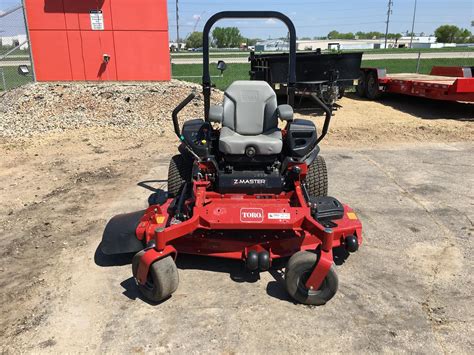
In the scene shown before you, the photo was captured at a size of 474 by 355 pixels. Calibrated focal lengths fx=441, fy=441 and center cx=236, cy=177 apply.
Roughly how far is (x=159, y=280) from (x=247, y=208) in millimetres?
813

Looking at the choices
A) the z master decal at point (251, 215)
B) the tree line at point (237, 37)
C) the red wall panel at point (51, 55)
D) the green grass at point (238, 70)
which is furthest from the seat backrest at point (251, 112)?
the tree line at point (237, 37)

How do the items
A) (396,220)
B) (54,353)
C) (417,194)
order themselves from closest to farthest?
(54,353)
(396,220)
(417,194)

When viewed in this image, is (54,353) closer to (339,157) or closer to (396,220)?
(396,220)

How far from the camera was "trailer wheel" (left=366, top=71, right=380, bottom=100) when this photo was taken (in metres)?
12.1

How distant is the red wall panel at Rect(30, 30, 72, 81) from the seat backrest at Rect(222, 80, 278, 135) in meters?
8.27

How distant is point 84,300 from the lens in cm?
314

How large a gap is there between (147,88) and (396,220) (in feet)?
25.4

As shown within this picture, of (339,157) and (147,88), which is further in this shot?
(147,88)

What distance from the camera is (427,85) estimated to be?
9.77 m

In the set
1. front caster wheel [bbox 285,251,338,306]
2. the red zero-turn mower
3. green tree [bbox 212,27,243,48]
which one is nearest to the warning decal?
the red zero-turn mower

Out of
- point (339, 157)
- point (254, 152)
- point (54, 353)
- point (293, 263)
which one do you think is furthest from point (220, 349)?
point (339, 157)

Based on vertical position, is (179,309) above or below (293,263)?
below

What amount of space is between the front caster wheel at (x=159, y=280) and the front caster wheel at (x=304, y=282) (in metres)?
0.80

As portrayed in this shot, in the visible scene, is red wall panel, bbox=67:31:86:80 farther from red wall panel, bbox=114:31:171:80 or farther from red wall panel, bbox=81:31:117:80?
red wall panel, bbox=114:31:171:80
